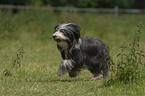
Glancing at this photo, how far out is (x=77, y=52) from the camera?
624 centimetres

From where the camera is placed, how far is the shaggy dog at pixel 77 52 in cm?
613

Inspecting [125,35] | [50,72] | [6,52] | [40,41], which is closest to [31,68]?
[50,72]

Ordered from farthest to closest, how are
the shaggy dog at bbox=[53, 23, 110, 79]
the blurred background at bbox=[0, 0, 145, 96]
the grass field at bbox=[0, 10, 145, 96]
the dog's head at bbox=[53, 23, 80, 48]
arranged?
the shaggy dog at bbox=[53, 23, 110, 79] → the dog's head at bbox=[53, 23, 80, 48] → the blurred background at bbox=[0, 0, 145, 96] → the grass field at bbox=[0, 10, 145, 96]

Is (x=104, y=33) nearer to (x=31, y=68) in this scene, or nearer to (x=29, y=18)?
(x=29, y=18)

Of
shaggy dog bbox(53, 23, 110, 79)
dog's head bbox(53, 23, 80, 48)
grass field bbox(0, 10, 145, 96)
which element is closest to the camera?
grass field bbox(0, 10, 145, 96)

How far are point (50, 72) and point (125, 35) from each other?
1117cm

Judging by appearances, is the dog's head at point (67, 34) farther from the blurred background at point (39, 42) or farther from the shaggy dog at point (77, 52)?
the blurred background at point (39, 42)

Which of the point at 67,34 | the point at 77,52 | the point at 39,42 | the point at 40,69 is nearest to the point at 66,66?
the point at 77,52

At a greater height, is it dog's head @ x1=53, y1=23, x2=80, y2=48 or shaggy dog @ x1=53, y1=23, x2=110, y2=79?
dog's head @ x1=53, y1=23, x2=80, y2=48

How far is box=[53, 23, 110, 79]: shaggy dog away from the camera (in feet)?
20.1

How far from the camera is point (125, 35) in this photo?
58.2 feet

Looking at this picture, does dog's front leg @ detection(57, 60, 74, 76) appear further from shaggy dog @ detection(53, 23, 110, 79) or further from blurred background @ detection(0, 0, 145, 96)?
blurred background @ detection(0, 0, 145, 96)

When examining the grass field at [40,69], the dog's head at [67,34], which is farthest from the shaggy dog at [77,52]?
the grass field at [40,69]

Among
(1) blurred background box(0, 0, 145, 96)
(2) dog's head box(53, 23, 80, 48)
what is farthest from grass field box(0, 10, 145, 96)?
(2) dog's head box(53, 23, 80, 48)
